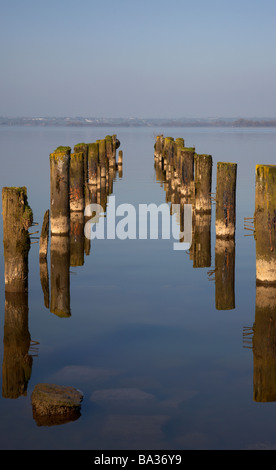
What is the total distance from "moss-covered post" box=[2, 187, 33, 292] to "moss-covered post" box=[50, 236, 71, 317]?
757 mm

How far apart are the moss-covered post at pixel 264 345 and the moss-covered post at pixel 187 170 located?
9.64 metres

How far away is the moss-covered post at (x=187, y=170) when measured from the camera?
815 inches

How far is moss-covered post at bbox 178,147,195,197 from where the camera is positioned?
20703 mm

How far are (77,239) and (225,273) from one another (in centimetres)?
470

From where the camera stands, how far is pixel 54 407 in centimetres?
711

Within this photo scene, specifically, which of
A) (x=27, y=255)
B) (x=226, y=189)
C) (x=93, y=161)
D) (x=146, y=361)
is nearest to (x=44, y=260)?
(x=27, y=255)

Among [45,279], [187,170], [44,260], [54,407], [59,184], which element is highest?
[187,170]

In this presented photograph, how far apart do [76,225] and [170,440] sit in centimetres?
1177

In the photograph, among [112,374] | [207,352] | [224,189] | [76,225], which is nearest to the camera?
[112,374]

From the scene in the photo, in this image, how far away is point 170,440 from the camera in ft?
22.0

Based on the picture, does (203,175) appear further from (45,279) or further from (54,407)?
(54,407)

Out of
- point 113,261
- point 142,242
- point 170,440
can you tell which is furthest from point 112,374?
point 142,242

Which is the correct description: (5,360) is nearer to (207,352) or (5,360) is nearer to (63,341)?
(63,341)

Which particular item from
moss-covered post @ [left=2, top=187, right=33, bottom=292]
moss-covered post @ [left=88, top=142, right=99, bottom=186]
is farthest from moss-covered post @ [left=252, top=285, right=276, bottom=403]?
moss-covered post @ [left=88, top=142, right=99, bottom=186]
